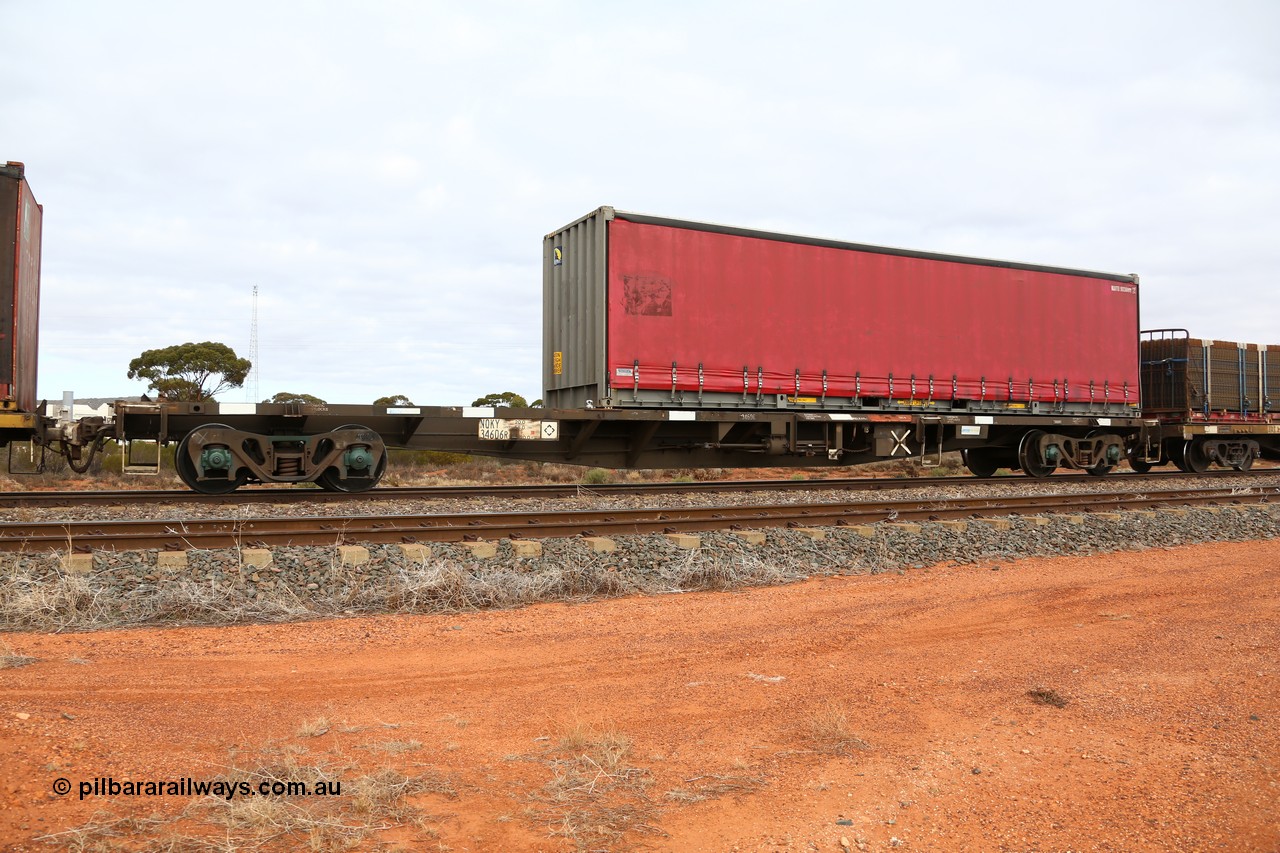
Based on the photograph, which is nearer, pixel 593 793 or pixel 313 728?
pixel 593 793

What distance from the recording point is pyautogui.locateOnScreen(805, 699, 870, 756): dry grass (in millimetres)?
3660

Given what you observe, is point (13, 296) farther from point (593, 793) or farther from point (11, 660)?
point (593, 793)

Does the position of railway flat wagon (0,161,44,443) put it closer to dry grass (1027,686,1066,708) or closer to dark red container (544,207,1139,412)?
dark red container (544,207,1139,412)

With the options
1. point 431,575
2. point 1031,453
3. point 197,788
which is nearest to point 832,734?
point 197,788

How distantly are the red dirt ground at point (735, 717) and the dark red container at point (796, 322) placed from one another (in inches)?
250

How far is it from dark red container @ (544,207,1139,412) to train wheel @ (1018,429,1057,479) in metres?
0.65

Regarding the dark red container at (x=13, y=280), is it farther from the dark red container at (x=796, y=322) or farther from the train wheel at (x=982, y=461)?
the train wheel at (x=982, y=461)

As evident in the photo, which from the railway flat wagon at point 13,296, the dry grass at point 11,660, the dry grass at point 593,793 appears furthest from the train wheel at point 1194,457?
the railway flat wagon at point 13,296

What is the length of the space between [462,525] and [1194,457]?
17.5 m

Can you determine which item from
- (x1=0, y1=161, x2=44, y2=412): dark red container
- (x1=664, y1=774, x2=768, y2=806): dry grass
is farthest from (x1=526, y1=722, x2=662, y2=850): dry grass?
(x1=0, y1=161, x2=44, y2=412): dark red container

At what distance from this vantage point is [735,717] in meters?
4.06

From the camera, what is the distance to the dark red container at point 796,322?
40.2ft

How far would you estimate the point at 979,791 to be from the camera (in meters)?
3.26

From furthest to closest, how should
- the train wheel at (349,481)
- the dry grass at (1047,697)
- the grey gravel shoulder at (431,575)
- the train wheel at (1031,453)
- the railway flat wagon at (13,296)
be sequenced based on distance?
the train wheel at (1031,453)
the train wheel at (349,481)
the railway flat wagon at (13,296)
the grey gravel shoulder at (431,575)
the dry grass at (1047,697)
